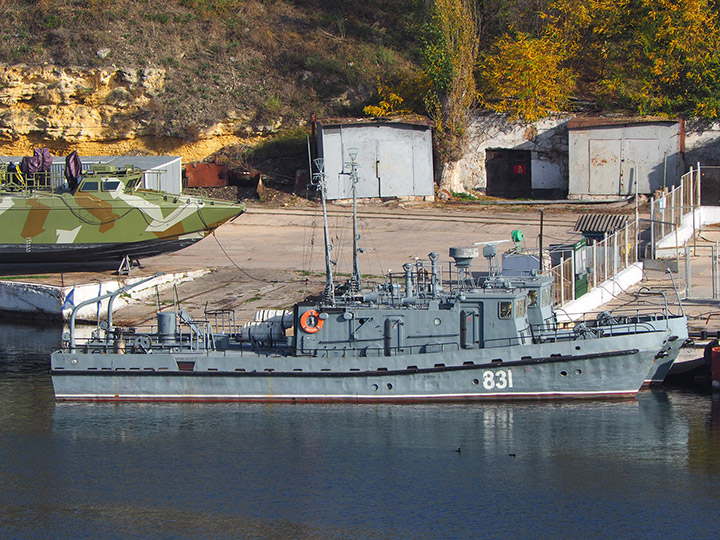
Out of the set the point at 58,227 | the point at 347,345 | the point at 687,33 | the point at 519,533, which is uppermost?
the point at 687,33

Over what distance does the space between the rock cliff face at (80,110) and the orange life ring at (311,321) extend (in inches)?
1096

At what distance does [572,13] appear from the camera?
→ 50344 mm

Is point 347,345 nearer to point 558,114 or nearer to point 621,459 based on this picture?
point 621,459

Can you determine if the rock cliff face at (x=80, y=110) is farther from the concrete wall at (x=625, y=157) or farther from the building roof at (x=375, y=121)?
the concrete wall at (x=625, y=157)

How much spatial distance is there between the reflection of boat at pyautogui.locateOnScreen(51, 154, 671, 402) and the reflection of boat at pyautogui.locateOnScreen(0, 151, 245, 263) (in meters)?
12.3

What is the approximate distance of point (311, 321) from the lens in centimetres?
2528

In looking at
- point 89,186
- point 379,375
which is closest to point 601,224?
point 379,375

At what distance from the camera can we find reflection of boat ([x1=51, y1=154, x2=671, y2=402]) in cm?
2491

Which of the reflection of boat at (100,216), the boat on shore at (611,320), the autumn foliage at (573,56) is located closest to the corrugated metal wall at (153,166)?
the reflection of boat at (100,216)

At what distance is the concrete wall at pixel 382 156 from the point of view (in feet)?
153

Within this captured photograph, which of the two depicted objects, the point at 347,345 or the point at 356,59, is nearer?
the point at 347,345

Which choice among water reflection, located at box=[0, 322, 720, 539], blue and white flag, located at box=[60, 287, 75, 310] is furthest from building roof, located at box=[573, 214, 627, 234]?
blue and white flag, located at box=[60, 287, 75, 310]

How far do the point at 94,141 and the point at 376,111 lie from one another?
14.4 metres

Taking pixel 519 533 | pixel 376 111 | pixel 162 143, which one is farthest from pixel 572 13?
pixel 519 533
